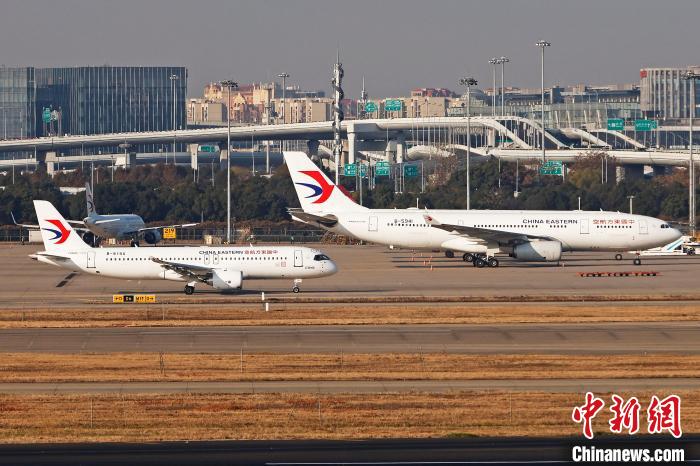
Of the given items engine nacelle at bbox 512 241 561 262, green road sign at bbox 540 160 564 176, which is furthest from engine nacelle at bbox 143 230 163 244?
green road sign at bbox 540 160 564 176

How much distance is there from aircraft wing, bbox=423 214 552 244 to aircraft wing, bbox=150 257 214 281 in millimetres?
23313

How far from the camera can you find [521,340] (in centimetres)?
5241

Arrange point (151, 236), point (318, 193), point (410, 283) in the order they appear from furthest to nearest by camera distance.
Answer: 1. point (151, 236)
2. point (318, 193)
3. point (410, 283)

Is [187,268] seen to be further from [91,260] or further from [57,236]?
[57,236]

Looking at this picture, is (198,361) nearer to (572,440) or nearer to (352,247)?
(572,440)

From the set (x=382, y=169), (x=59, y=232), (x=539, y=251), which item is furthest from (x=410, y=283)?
(x=382, y=169)

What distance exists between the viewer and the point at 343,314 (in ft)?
201

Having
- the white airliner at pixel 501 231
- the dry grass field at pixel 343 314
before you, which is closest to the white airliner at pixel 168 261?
the dry grass field at pixel 343 314

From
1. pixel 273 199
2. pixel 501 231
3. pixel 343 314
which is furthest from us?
pixel 273 199

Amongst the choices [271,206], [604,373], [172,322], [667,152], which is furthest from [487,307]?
[667,152]

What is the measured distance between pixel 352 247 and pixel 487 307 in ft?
171

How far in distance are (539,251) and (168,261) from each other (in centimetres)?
2998

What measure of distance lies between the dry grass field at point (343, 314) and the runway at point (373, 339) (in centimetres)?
167

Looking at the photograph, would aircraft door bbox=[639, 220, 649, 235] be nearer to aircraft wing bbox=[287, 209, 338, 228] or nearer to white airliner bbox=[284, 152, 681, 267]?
white airliner bbox=[284, 152, 681, 267]
